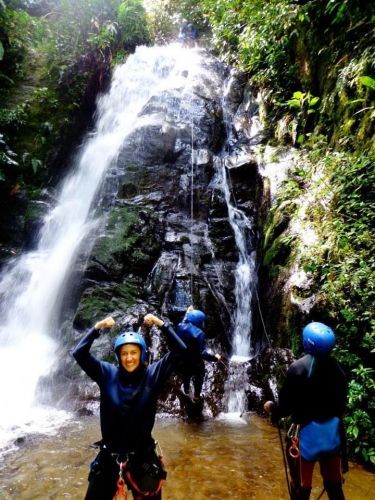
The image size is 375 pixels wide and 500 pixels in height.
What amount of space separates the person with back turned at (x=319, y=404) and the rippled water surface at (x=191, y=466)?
108 centimetres

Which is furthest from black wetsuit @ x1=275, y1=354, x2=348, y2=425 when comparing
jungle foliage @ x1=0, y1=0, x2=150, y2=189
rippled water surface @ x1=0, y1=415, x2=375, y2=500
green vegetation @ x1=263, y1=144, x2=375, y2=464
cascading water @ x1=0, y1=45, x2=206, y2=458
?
jungle foliage @ x1=0, y1=0, x2=150, y2=189

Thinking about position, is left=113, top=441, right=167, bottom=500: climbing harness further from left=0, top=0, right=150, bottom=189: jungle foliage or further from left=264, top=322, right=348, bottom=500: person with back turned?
left=0, top=0, right=150, bottom=189: jungle foliage

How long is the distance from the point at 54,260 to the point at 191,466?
7512 millimetres

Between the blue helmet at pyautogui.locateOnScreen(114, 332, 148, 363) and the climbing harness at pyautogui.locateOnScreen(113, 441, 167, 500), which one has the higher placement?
the blue helmet at pyautogui.locateOnScreen(114, 332, 148, 363)

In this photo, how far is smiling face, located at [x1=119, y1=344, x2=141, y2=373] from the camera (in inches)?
105

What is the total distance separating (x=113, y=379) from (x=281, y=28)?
11382 millimetres

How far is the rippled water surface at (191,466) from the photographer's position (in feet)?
12.5

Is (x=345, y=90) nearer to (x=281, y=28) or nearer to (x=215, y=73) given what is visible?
(x=281, y=28)

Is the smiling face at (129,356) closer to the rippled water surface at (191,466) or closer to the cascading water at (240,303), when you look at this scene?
the rippled water surface at (191,466)

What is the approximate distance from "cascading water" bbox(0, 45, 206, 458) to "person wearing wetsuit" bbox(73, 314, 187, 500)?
3206 mm

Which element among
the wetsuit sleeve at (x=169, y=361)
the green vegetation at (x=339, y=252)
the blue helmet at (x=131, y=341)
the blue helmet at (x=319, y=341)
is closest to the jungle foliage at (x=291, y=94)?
the green vegetation at (x=339, y=252)

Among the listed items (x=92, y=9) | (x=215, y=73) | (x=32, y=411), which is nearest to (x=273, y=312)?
(x=32, y=411)

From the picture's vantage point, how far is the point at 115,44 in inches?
670

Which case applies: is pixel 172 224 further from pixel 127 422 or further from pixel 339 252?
pixel 127 422
